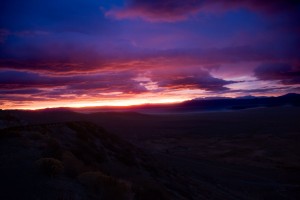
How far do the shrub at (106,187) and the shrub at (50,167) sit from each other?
724 millimetres

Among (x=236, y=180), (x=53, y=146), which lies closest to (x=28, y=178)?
(x=53, y=146)

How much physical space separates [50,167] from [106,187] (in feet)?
6.30

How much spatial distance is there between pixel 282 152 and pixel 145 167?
3042 cm

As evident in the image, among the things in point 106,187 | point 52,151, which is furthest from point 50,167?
point 52,151

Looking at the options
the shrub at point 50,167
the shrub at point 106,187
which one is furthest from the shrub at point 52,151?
the shrub at point 106,187

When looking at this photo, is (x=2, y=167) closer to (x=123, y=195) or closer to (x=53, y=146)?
(x=53, y=146)

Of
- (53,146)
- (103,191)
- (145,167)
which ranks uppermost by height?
(53,146)

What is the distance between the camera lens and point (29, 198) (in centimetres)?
854

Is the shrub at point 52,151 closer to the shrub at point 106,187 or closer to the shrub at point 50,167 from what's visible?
the shrub at point 50,167

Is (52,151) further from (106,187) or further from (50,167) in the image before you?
(106,187)

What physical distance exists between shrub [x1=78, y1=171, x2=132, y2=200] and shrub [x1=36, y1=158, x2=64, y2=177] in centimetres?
72

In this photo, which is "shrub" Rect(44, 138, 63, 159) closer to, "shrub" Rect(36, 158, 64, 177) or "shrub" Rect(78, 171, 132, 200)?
"shrub" Rect(36, 158, 64, 177)

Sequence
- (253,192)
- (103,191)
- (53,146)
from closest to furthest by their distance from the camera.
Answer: (103,191), (53,146), (253,192)

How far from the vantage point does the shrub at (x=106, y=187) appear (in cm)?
962
